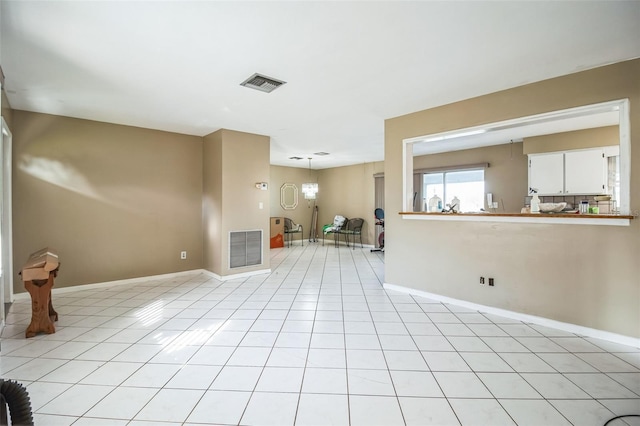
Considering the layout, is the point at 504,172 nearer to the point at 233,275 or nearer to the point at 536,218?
the point at 536,218

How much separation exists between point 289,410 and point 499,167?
6294 mm

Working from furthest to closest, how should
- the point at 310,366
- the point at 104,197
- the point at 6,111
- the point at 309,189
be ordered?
the point at 309,189
the point at 104,197
the point at 6,111
the point at 310,366

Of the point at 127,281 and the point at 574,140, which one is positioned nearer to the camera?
the point at 127,281

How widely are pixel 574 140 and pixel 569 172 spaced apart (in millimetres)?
555

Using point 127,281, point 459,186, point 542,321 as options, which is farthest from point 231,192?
point 459,186

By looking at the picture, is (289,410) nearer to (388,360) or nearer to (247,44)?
(388,360)

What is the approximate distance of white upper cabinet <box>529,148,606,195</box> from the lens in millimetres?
4543

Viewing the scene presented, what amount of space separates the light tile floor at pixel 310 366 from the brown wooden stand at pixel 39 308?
0.28 feet

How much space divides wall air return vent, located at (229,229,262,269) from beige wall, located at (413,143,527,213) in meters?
5.04

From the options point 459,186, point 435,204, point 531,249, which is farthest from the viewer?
point 459,186

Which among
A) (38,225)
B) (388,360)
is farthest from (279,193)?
(388,360)

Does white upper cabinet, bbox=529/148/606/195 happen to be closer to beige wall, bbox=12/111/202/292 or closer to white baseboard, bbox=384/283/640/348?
white baseboard, bbox=384/283/640/348

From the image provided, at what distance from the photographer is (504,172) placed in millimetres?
5934

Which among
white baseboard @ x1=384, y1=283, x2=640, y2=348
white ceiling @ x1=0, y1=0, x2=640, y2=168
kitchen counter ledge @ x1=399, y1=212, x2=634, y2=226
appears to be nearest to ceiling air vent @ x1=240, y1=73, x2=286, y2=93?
white ceiling @ x1=0, y1=0, x2=640, y2=168
